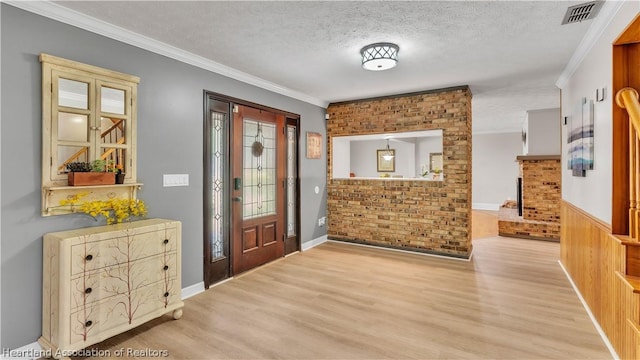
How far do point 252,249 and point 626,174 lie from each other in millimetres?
3717

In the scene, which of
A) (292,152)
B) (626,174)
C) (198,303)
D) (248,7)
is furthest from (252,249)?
(626,174)

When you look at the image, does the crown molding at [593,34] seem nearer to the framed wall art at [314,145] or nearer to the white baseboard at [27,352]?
the framed wall art at [314,145]

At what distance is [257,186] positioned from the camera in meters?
4.23

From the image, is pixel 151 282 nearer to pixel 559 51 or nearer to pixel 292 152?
pixel 292 152

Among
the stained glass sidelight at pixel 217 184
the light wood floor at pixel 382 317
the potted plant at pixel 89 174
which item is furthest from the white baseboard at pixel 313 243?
the potted plant at pixel 89 174

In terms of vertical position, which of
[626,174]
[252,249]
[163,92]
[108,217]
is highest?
[163,92]

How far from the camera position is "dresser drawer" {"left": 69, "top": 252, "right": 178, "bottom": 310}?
2127mm

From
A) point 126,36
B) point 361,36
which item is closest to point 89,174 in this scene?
point 126,36

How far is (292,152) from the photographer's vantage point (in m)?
4.88

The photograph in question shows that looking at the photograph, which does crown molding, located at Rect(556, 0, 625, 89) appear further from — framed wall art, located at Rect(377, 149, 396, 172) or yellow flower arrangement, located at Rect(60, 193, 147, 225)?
framed wall art, located at Rect(377, 149, 396, 172)

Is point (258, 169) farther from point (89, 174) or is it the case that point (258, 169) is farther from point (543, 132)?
point (543, 132)

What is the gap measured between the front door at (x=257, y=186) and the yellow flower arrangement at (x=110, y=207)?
1211 mm

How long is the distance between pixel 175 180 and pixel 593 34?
399 centimetres

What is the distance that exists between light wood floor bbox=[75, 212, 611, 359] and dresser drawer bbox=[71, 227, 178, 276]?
2.11 feet
